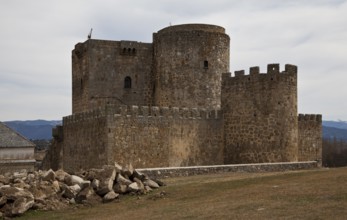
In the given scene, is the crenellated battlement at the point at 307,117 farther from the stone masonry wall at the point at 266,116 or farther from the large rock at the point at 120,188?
the large rock at the point at 120,188

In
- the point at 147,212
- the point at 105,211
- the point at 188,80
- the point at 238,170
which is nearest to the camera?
the point at 147,212

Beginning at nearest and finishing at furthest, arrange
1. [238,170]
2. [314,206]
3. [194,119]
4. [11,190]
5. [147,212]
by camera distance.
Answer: [314,206] < [147,212] < [11,190] < [238,170] < [194,119]

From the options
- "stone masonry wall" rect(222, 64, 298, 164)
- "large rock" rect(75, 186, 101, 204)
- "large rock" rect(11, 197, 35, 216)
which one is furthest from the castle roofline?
"large rock" rect(11, 197, 35, 216)

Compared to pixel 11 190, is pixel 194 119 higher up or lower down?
higher up

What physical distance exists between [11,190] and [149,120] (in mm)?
9917

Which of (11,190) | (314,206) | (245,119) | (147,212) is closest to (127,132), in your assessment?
(245,119)

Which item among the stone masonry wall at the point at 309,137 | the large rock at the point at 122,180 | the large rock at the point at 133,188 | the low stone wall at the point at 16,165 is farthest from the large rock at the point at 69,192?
the low stone wall at the point at 16,165

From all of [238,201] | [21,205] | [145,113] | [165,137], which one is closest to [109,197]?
[21,205]

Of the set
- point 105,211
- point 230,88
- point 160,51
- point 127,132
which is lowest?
point 105,211

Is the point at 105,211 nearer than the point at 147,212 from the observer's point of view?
No

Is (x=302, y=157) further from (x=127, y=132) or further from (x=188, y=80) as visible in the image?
(x=127, y=132)

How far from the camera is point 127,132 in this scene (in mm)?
25422

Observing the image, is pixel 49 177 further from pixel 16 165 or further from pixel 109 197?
pixel 16 165

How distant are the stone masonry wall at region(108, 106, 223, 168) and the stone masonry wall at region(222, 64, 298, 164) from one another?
4.22 feet
